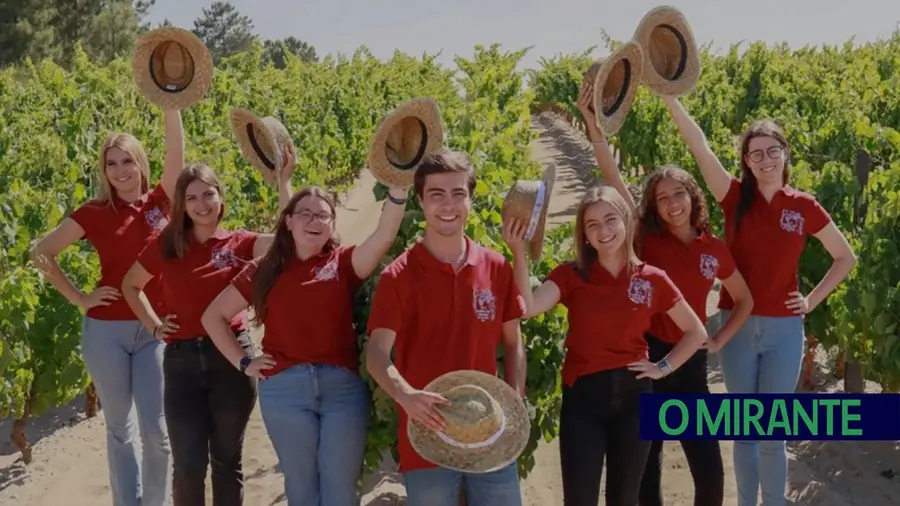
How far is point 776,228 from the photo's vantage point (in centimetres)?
352

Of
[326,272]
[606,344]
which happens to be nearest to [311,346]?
[326,272]

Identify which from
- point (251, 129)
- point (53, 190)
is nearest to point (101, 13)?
point (53, 190)

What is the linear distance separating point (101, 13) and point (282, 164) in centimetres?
3683

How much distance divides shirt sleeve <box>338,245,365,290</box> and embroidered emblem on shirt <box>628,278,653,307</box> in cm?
92

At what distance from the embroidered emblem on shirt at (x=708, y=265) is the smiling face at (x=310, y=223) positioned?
4.47 feet

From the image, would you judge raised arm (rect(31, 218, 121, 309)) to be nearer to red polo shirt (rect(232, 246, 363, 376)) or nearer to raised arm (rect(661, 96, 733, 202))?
red polo shirt (rect(232, 246, 363, 376))

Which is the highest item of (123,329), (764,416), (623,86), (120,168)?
(623,86)

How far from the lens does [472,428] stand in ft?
8.66

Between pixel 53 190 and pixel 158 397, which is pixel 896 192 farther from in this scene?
pixel 53 190

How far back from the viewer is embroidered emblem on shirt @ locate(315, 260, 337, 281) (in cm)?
303

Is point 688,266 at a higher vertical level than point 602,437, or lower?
higher

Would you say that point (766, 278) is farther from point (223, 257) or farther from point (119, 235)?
point (119, 235)

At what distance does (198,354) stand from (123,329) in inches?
21.7

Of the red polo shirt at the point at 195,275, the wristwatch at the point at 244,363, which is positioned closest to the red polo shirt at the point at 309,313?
the wristwatch at the point at 244,363
